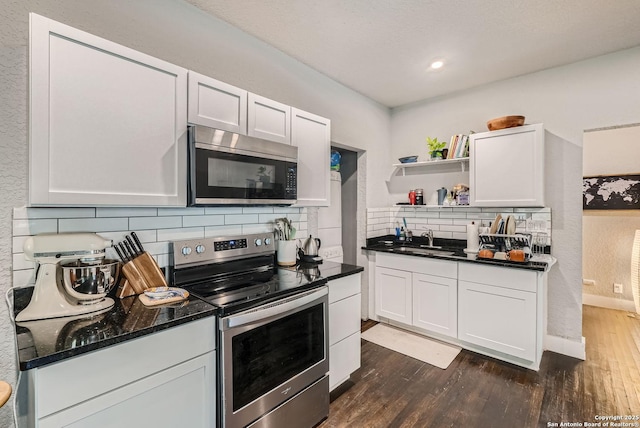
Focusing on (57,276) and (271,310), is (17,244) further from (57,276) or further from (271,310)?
(271,310)

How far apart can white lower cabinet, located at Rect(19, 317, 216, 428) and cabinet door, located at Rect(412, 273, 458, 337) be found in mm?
2301

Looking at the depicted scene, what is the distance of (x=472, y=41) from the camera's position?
240 cm

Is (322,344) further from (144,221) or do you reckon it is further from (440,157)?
(440,157)

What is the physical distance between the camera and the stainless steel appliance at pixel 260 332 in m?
1.47

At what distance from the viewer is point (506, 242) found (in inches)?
112

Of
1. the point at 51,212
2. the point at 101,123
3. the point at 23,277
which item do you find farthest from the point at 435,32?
the point at 23,277

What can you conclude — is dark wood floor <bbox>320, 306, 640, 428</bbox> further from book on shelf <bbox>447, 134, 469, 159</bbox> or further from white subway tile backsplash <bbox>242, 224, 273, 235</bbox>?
book on shelf <bbox>447, 134, 469, 159</bbox>

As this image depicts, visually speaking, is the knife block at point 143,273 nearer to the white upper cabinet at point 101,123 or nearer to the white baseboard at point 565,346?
the white upper cabinet at point 101,123

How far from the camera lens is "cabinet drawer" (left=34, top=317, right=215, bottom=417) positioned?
0.99 metres

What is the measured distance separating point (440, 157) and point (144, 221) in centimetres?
304

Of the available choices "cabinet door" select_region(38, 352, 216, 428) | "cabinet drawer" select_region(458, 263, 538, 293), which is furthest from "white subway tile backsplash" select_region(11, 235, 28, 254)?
"cabinet drawer" select_region(458, 263, 538, 293)

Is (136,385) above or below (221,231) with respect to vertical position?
below

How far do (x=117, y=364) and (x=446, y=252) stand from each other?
9.67 ft

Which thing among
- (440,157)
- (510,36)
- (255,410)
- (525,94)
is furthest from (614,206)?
(255,410)
